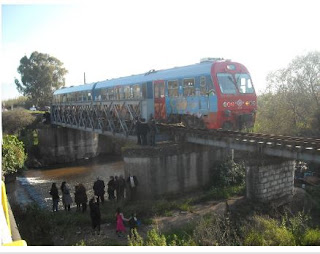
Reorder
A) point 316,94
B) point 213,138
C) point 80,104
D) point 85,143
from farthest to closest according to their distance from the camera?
point 85,143
point 80,104
point 316,94
point 213,138

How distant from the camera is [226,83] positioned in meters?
13.5

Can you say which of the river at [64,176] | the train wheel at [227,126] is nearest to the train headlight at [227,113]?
the train wheel at [227,126]

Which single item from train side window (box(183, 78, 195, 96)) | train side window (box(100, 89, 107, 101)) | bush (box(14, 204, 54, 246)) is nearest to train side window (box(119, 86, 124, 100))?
train side window (box(100, 89, 107, 101))

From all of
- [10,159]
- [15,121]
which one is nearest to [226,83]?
[10,159]

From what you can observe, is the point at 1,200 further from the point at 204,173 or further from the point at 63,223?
the point at 204,173

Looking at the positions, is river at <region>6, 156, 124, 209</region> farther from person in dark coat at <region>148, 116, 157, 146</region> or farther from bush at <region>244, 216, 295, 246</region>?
bush at <region>244, 216, 295, 246</region>

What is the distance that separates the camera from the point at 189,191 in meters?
16.1

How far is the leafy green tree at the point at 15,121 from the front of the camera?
3472cm

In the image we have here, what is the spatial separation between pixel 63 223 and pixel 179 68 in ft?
28.1

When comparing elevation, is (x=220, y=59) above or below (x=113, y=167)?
above

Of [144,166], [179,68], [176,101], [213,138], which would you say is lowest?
[144,166]

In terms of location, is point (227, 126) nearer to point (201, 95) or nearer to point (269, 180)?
point (201, 95)

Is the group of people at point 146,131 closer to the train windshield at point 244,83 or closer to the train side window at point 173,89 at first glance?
the train side window at point 173,89

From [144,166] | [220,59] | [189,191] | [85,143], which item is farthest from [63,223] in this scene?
[85,143]
